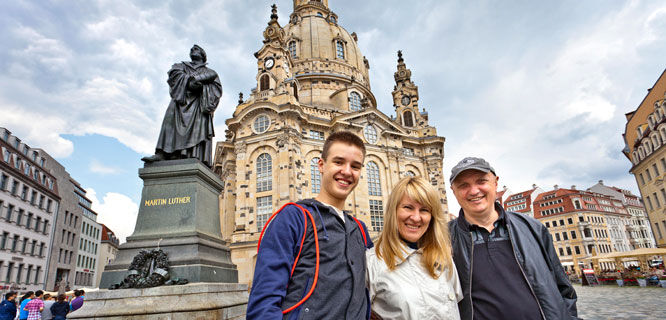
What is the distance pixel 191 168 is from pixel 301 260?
478cm

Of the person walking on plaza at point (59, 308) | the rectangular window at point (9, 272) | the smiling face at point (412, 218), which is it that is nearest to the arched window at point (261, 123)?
the person walking on plaza at point (59, 308)

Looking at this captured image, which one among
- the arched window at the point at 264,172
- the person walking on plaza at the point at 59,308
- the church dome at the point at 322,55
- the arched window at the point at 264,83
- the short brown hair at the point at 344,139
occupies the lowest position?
the person walking on plaza at the point at 59,308

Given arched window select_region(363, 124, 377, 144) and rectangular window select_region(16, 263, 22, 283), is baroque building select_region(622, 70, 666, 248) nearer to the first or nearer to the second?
arched window select_region(363, 124, 377, 144)

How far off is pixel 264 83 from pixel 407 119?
1892 cm

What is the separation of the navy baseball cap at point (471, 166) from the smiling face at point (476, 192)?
54 mm

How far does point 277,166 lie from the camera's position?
30.4 m

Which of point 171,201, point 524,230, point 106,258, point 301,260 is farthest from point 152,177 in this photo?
point 106,258

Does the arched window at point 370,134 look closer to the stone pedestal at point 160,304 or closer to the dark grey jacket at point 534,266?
the stone pedestal at point 160,304

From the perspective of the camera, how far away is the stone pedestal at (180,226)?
547 cm

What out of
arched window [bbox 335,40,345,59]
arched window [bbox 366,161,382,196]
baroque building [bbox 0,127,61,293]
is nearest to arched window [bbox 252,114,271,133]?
arched window [bbox 366,161,382,196]

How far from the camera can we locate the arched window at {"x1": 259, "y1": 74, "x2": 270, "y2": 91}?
35.2m

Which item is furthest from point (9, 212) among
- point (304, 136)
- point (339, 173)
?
point (339, 173)

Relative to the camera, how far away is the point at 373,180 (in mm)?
34469

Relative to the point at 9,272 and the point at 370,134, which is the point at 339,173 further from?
the point at 9,272
